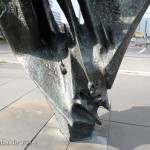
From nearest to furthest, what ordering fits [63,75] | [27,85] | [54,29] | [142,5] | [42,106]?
1. [142,5]
2. [63,75]
3. [54,29]
4. [42,106]
5. [27,85]

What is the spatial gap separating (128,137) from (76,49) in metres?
1.54

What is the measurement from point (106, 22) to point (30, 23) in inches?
39.8

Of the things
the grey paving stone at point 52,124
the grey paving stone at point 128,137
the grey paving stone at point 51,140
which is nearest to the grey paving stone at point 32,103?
the grey paving stone at point 52,124

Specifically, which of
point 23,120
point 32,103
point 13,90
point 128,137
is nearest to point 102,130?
point 128,137

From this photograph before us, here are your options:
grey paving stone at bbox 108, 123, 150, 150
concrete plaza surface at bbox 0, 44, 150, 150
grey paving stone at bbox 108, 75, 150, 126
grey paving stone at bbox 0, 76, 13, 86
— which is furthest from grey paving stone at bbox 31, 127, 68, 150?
grey paving stone at bbox 0, 76, 13, 86

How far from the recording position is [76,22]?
12.6 ft

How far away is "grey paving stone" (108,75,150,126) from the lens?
4945mm

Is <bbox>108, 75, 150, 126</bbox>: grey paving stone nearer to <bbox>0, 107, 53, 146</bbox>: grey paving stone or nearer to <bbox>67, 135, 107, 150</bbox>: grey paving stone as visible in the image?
<bbox>67, 135, 107, 150</bbox>: grey paving stone

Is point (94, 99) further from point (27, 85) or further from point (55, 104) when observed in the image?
point (27, 85)

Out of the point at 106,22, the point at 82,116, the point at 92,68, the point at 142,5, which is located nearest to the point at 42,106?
the point at 82,116

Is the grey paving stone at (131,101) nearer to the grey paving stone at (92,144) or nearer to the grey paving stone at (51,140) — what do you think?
the grey paving stone at (92,144)

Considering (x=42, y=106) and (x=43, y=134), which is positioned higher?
(x=43, y=134)

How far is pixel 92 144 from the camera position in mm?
3908

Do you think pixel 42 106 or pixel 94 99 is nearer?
pixel 94 99
